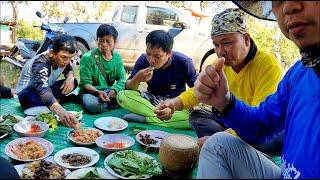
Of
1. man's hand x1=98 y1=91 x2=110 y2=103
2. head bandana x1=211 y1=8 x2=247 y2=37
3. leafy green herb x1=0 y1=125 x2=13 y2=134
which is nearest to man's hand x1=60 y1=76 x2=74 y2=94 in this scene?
man's hand x1=98 y1=91 x2=110 y2=103

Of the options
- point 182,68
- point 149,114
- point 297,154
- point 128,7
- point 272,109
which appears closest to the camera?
point 297,154

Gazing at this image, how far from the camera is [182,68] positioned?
13.1 feet

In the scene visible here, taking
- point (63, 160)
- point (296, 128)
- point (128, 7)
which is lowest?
point (63, 160)

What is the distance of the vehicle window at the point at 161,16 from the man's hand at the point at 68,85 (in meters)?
3.96

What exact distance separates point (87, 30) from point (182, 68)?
191 inches

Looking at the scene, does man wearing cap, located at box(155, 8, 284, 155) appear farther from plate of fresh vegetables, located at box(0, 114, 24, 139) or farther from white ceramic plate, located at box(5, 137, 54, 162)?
plate of fresh vegetables, located at box(0, 114, 24, 139)

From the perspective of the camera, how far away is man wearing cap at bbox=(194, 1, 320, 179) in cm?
116

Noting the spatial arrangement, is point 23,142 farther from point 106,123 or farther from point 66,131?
point 106,123

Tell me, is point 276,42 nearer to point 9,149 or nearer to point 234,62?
point 234,62

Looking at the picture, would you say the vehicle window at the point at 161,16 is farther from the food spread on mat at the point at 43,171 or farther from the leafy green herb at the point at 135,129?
the food spread on mat at the point at 43,171

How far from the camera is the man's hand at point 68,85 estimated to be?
4.20 meters

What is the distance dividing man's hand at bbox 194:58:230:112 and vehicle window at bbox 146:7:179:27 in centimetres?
652

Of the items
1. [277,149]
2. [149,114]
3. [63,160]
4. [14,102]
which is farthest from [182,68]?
[14,102]

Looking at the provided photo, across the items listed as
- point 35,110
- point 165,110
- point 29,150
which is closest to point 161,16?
point 35,110
